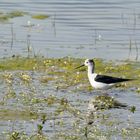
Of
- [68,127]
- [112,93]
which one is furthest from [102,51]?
[68,127]

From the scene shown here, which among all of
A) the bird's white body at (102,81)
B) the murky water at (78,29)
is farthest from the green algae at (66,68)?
the murky water at (78,29)

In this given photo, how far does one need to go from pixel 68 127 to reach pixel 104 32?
9642mm

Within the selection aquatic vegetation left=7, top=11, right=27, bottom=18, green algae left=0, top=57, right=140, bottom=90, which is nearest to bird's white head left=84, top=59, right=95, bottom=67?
green algae left=0, top=57, right=140, bottom=90

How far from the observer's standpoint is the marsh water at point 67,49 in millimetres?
12672

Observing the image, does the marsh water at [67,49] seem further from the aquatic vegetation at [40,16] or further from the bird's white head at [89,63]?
the bird's white head at [89,63]

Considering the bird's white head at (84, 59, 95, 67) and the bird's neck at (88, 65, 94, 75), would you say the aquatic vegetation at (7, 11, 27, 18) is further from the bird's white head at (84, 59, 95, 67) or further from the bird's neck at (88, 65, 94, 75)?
the bird's neck at (88, 65, 94, 75)

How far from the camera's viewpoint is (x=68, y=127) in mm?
12500

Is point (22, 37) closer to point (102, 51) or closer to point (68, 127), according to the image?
point (102, 51)

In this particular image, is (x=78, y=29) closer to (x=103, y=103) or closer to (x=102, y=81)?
(x=102, y=81)

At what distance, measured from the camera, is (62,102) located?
47.2 feet

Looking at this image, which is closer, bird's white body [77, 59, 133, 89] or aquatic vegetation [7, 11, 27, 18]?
bird's white body [77, 59, 133, 89]

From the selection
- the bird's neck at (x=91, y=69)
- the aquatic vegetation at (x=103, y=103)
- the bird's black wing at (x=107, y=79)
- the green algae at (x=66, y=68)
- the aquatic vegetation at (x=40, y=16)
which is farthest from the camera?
the aquatic vegetation at (x=40, y=16)

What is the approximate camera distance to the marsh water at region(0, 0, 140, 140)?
1267 centimetres

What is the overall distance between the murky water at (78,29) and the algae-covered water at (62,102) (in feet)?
4.11
